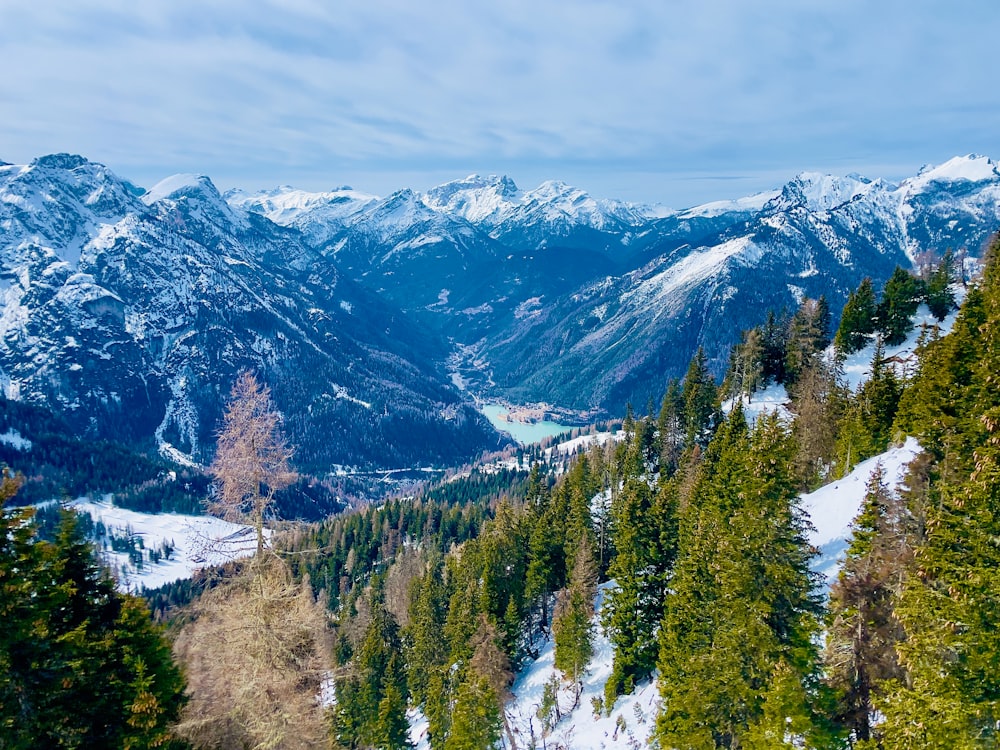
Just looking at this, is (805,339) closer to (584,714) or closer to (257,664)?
(584,714)

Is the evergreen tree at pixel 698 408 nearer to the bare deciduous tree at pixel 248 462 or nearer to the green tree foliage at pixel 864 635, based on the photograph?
the green tree foliage at pixel 864 635

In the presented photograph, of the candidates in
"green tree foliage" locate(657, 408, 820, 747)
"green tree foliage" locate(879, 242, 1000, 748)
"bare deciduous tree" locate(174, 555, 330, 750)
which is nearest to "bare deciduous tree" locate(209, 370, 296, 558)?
"bare deciduous tree" locate(174, 555, 330, 750)

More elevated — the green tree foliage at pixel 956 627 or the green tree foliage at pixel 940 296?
the green tree foliage at pixel 940 296

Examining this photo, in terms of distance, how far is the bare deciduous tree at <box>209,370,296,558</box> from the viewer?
20359 millimetres

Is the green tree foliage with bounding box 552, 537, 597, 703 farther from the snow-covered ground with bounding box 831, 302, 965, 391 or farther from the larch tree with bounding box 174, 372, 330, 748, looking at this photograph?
the snow-covered ground with bounding box 831, 302, 965, 391

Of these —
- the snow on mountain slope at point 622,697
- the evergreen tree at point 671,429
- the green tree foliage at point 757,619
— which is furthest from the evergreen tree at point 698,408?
the green tree foliage at point 757,619

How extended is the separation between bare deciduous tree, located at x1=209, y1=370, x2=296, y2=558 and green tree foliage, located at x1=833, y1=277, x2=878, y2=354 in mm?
95763

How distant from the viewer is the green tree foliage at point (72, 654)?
55.1 feet

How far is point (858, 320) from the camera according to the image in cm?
9288

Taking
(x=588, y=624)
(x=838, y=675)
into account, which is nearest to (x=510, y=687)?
(x=588, y=624)

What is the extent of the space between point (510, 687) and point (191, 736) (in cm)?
4019

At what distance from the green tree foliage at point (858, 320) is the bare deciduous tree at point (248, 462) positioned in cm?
9576

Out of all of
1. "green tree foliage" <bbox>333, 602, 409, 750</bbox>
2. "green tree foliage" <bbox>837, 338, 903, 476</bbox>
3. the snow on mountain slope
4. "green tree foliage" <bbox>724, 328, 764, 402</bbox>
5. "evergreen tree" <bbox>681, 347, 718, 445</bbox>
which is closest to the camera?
the snow on mountain slope

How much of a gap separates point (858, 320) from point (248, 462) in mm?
99008
